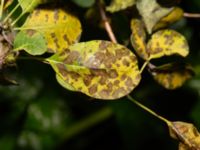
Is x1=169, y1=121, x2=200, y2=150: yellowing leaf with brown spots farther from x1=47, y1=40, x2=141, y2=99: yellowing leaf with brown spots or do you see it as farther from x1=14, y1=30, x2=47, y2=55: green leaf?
x1=14, y1=30, x2=47, y2=55: green leaf

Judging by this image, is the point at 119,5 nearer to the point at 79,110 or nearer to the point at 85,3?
the point at 85,3

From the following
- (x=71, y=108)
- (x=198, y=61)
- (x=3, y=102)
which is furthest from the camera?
(x=71, y=108)

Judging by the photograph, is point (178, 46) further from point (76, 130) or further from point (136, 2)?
point (76, 130)

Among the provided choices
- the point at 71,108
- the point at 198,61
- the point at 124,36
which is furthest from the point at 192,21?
the point at 71,108

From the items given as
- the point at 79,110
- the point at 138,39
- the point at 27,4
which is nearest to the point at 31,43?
the point at 27,4

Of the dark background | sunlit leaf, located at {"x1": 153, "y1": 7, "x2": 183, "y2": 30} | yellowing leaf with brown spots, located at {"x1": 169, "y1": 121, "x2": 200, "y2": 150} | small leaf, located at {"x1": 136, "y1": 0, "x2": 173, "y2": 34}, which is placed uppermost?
small leaf, located at {"x1": 136, "y1": 0, "x2": 173, "y2": 34}

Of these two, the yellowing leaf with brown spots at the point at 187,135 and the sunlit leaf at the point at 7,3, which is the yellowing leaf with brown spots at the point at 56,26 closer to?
the sunlit leaf at the point at 7,3

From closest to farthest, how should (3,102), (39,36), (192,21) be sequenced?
(39,36), (192,21), (3,102)

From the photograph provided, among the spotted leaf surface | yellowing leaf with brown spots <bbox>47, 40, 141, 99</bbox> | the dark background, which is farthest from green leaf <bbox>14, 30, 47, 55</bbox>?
the dark background
